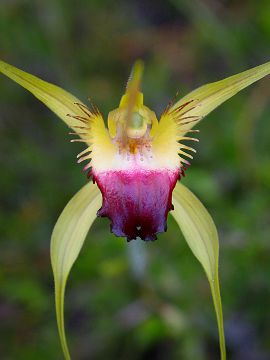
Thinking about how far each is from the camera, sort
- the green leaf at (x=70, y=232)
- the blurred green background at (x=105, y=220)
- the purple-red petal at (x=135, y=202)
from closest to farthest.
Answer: the purple-red petal at (x=135, y=202), the green leaf at (x=70, y=232), the blurred green background at (x=105, y=220)

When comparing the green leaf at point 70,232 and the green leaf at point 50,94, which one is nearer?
the green leaf at point 50,94

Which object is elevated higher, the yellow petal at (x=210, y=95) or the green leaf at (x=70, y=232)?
the yellow petal at (x=210, y=95)

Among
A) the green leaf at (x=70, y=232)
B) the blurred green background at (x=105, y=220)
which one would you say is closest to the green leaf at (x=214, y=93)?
the green leaf at (x=70, y=232)

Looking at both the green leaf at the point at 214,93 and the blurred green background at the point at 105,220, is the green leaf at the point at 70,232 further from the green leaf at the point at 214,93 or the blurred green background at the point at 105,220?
the blurred green background at the point at 105,220

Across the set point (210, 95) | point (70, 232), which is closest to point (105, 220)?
point (70, 232)

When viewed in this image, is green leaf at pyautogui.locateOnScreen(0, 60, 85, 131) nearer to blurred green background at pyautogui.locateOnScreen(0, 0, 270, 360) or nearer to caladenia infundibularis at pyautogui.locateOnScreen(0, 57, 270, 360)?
caladenia infundibularis at pyautogui.locateOnScreen(0, 57, 270, 360)

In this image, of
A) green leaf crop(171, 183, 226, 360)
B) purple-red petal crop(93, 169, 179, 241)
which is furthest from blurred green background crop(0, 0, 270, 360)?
purple-red petal crop(93, 169, 179, 241)

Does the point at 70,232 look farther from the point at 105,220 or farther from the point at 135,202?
the point at 105,220

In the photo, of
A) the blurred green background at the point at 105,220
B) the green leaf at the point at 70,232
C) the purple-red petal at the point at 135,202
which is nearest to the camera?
the purple-red petal at the point at 135,202
